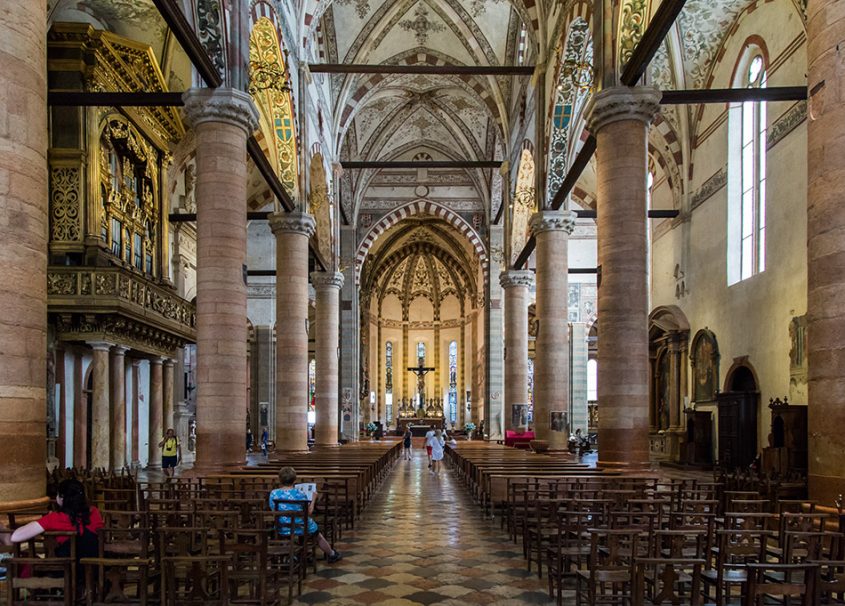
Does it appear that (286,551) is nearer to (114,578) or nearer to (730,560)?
(114,578)

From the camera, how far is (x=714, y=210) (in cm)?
2259

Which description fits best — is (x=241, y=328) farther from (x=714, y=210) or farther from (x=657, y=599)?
(x=714, y=210)

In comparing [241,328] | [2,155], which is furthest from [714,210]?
[2,155]

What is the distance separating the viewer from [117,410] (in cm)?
Result: 2009

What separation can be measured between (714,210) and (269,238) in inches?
837

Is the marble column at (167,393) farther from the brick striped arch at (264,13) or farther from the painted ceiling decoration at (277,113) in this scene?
the brick striped arch at (264,13)

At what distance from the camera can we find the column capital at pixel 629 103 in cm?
1370

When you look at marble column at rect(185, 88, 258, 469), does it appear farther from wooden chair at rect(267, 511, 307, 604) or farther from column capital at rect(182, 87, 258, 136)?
wooden chair at rect(267, 511, 307, 604)

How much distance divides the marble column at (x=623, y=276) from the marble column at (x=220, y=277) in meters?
6.10

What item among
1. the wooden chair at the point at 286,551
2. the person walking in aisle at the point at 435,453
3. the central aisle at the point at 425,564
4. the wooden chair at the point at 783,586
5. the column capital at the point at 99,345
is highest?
the column capital at the point at 99,345

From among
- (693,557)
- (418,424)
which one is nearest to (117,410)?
(693,557)

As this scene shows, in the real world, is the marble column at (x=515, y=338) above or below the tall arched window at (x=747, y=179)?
below

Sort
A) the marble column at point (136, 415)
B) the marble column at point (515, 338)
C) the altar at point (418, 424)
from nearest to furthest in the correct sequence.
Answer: the marble column at point (136, 415) < the marble column at point (515, 338) < the altar at point (418, 424)

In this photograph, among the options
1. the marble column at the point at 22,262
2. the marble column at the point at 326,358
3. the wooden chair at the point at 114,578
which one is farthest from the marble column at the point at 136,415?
the marble column at the point at 22,262
